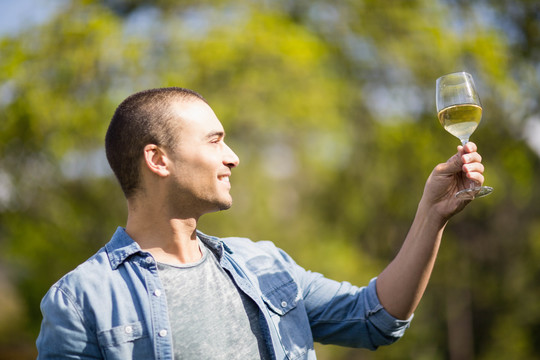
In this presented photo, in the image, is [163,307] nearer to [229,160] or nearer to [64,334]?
[64,334]

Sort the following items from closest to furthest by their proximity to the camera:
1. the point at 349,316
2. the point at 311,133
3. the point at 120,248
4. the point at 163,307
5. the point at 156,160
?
the point at 163,307 < the point at 120,248 < the point at 156,160 < the point at 349,316 < the point at 311,133

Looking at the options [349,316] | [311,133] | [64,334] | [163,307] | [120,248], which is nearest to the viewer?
[64,334]

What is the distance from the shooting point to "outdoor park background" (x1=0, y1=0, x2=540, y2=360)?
35.7 feet

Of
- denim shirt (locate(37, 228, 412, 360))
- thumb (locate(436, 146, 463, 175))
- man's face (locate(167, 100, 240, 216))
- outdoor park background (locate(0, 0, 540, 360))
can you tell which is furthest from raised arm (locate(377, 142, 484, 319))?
outdoor park background (locate(0, 0, 540, 360))

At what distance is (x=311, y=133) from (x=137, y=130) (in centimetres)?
1094

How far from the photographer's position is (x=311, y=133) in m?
13.2

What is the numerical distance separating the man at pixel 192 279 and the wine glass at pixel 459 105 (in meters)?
0.27

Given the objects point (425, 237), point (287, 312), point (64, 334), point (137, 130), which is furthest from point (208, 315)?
point (425, 237)

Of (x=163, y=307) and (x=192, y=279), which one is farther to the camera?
(x=192, y=279)

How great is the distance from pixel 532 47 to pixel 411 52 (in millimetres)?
3732

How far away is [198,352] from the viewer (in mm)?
2135

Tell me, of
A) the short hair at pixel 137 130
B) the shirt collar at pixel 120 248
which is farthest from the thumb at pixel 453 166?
the shirt collar at pixel 120 248

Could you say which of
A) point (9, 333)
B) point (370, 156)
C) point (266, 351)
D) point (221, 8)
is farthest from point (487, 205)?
point (266, 351)

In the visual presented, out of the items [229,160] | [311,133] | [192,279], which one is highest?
[311,133]
